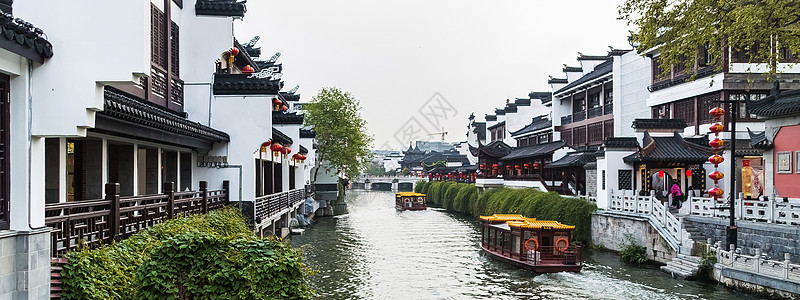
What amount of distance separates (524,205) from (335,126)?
1859 cm

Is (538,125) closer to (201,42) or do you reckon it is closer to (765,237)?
(765,237)

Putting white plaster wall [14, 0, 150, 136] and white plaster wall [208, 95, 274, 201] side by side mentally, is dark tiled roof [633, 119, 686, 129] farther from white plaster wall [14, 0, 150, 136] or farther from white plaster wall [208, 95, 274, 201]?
white plaster wall [14, 0, 150, 136]

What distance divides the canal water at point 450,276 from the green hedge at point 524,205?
103 inches

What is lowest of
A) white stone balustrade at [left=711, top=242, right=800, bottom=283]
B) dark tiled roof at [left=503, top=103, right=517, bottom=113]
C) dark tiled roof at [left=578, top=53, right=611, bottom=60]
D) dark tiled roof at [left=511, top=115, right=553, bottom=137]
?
white stone balustrade at [left=711, top=242, right=800, bottom=283]

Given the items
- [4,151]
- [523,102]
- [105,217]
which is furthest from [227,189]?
[523,102]

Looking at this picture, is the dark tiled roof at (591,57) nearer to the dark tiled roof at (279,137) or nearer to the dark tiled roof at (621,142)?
the dark tiled roof at (621,142)

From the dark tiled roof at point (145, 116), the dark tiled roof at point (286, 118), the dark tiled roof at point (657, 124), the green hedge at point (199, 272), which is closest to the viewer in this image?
the green hedge at point (199, 272)

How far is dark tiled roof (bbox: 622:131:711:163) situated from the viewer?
2559 centimetres

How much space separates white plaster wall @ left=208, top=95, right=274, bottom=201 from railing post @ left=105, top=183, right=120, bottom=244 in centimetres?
747

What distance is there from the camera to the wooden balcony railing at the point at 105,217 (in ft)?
24.6

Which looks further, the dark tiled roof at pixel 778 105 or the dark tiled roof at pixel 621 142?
the dark tiled roof at pixel 621 142

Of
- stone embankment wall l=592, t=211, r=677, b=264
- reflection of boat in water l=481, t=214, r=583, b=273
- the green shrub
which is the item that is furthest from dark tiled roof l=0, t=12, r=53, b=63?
the green shrub

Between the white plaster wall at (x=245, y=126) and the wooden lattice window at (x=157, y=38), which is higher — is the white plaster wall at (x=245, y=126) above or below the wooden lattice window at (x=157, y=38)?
below

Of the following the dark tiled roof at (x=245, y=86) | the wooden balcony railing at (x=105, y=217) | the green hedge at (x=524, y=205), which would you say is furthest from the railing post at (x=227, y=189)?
the green hedge at (x=524, y=205)
